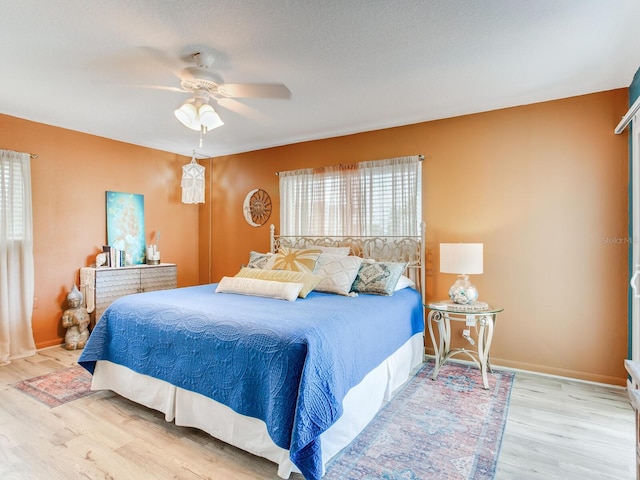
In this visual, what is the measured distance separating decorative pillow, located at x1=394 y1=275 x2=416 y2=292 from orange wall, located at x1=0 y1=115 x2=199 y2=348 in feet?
11.8

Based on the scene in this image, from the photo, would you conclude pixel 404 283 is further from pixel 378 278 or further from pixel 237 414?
pixel 237 414

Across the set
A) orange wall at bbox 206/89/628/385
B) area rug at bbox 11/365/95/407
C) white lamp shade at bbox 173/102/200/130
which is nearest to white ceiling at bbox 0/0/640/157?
orange wall at bbox 206/89/628/385

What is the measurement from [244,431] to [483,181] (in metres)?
3.02

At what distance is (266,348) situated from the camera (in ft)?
6.13

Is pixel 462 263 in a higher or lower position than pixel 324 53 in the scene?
lower

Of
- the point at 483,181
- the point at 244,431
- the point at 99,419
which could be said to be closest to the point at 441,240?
the point at 483,181

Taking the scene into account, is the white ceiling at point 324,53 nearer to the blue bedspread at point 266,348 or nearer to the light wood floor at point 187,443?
the blue bedspread at point 266,348

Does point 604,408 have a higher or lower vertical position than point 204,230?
lower

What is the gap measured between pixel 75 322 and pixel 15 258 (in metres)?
0.90

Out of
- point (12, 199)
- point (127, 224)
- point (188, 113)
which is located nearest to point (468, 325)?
point (188, 113)

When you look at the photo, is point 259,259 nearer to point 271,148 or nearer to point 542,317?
point 271,148

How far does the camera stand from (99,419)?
2.40 metres

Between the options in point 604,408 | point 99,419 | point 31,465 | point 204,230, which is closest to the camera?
point 31,465

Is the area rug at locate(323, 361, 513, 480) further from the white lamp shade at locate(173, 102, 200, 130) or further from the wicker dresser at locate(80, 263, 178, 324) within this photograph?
the wicker dresser at locate(80, 263, 178, 324)
